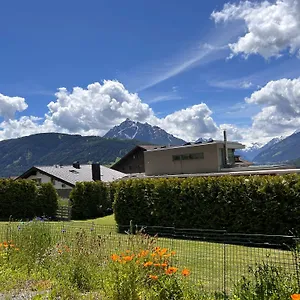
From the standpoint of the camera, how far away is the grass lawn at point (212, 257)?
5.78 metres

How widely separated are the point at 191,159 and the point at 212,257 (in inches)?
969

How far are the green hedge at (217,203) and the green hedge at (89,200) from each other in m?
8.22

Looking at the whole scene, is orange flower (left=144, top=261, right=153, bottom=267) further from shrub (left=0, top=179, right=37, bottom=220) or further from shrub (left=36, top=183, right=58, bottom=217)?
shrub (left=36, top=183, right=58, bottom=217)

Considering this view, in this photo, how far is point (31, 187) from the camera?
23.8m

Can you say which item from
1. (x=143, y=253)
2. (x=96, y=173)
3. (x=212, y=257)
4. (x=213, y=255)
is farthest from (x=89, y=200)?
(x=143, y=253)

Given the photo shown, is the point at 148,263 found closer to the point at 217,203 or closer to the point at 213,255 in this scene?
the point at 213,255

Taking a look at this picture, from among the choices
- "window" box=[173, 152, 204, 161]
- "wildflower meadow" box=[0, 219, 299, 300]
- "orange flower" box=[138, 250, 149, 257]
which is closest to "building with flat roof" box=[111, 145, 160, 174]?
"window" box=[173, 152, 204, 161]

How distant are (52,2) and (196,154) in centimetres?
2116

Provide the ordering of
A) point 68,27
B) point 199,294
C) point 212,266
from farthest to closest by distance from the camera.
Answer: point 68,27, point 212,266, point 199,294

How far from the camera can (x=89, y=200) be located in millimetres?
24547

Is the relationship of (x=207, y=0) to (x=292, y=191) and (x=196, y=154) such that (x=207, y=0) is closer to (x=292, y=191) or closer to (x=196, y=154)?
(x=292, y=191)

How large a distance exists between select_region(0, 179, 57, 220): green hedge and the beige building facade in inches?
496

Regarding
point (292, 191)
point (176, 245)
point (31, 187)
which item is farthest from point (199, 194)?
point (31, 187)

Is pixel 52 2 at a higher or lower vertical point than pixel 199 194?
higher
